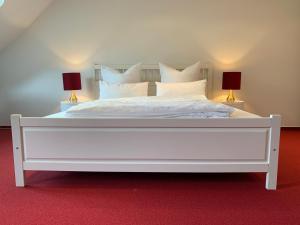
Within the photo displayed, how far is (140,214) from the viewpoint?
1.69 metres

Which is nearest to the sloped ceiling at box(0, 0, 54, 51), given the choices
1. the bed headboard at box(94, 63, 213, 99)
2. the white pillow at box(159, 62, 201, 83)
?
the bed headboard at box(94, 63, 213, 99)

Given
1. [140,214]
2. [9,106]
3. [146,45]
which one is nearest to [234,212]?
[140,214]

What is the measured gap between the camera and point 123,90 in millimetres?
3600

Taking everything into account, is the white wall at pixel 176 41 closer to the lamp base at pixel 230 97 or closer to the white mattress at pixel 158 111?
the lamp base at pixel 230 97

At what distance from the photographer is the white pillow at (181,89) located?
348 cm

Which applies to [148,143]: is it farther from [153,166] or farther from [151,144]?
[153,166]

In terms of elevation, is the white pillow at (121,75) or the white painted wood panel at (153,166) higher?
the white pillow at (121,75)

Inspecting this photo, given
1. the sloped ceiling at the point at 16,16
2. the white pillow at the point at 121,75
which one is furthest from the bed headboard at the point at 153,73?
the sloped ceiling at the point at 16,16

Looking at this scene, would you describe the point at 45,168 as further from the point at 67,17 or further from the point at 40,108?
the point at 67,17

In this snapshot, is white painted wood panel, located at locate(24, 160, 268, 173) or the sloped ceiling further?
the sloped ceiling

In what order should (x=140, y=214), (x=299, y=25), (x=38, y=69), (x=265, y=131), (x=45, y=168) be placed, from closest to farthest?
(x=140, y=214), (x=265, y=131), (x=45, y=168), (x=299, y=25), (x=38, y=69)

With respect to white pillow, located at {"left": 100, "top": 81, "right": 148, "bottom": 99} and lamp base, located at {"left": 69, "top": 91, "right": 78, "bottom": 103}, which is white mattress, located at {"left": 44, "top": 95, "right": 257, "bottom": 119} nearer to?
white pillow, located at {"left": 100, "top": 81, "right": 148, "bottom": 99}

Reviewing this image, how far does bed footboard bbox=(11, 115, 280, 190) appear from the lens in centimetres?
195

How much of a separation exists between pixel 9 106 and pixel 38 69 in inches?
33.8
